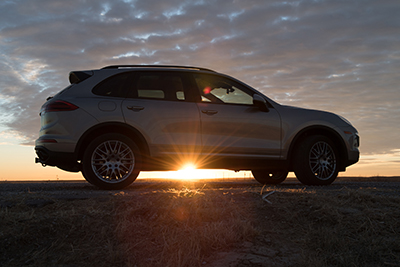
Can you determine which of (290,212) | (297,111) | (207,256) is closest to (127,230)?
(207,256)

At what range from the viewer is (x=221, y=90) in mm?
6508

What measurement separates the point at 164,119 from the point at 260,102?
173 centimetres

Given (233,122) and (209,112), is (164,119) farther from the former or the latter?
(233,122)

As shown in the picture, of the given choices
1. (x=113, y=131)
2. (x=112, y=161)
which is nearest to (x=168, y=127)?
(x=113, y=131)

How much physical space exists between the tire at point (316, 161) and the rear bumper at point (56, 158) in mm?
3908

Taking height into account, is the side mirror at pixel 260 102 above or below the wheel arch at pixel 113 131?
above

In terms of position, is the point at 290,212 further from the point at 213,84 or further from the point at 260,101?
the point at 213,84

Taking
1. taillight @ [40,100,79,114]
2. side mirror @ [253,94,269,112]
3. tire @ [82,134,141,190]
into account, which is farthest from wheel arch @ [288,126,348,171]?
taillight @ [40,100,79,114]

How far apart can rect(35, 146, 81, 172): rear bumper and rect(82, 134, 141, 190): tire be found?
23cm

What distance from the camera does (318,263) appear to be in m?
3.00

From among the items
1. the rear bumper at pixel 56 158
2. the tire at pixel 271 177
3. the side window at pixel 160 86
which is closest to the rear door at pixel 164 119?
the side window at pixel 160 86

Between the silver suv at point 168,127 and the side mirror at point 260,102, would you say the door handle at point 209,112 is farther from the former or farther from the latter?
the side mirror at point 260,102

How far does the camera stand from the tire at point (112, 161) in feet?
18.4

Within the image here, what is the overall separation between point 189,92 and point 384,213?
3.54m
